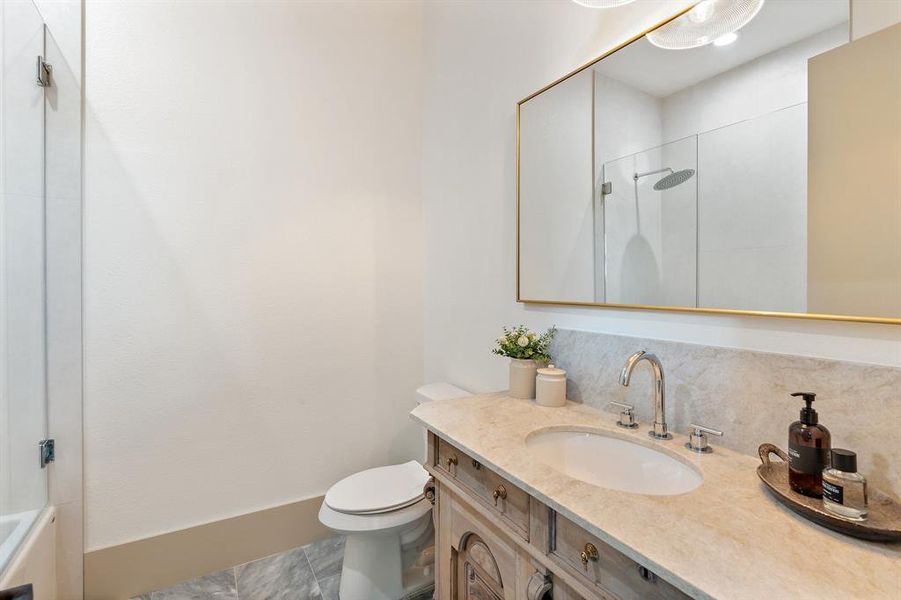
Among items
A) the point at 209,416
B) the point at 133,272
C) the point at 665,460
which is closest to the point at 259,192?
the point at 133,272

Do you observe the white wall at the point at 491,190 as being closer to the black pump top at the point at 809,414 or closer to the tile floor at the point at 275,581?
the black pump top at the point at 809,414

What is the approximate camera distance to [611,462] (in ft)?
3.45

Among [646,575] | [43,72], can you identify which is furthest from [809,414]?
[43,72]

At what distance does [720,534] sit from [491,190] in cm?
143

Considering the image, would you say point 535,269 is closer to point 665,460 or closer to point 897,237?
point 665,460

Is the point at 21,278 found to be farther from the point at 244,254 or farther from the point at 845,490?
the point at 845,490

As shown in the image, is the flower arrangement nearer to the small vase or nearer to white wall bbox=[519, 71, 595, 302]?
the small vase

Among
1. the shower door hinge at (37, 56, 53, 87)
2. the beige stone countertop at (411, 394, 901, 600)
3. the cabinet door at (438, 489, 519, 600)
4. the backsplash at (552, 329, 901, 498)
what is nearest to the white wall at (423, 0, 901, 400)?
the backsplash at (552, 329, 901, 498)

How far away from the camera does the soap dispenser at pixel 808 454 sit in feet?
2.28

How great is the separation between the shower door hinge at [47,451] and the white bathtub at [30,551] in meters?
0.16

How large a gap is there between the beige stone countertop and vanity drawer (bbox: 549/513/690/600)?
64 mm

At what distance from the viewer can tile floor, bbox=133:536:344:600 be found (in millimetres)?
1628

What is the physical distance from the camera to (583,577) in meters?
0.72

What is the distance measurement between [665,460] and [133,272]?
1.99 m
